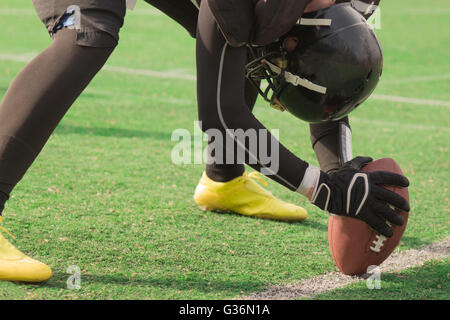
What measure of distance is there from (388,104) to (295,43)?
17.7ft

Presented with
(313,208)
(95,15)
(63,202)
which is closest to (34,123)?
(95,15)

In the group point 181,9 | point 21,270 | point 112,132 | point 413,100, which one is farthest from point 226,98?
point 413,100

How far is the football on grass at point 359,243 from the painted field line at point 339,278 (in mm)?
71

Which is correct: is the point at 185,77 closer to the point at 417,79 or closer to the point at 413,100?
the point at 413,100

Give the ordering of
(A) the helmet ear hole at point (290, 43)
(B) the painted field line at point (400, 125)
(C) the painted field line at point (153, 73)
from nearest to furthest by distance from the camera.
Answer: (A) the helmet ear hole at point (290, 43)
(B) the painted field line at point (400, 125)
(C) the painted field line at point (153, 73)

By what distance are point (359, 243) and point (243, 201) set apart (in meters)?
1.11

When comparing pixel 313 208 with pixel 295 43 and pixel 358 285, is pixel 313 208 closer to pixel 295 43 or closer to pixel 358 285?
pixel 358 285

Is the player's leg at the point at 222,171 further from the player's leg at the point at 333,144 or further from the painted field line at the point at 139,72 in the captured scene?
the painted field line at the point at 139,72

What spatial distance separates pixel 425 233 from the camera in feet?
12.9

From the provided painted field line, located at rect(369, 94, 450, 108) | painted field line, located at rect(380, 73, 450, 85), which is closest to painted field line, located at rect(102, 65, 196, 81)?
painted field line, located at rect(369, 94, 450, 108)

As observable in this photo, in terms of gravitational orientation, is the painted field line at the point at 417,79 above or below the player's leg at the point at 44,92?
above

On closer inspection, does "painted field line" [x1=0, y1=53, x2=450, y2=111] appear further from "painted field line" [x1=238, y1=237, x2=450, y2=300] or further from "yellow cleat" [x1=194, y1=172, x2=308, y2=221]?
"painted field line" [x1=238, y1=237, x2=450, y2=300]

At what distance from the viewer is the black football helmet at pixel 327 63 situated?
9.52 ft

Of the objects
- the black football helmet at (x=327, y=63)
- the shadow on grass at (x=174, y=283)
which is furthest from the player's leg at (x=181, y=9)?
the shadow on grass at (x=174, y=283)
